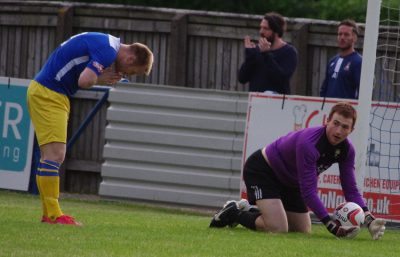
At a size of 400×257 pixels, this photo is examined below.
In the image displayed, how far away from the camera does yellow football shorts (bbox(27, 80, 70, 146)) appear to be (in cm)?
1159

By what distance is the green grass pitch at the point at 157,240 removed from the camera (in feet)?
31.4

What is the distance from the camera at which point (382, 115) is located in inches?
559

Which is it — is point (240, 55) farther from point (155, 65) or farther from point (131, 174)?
point (131, 174)

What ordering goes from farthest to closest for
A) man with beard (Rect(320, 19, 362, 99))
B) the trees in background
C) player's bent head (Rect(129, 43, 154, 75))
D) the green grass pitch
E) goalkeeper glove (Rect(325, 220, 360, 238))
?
the trees in background < man with beard (Rect(320, 19, 362, 99)) < player's bent head (Rect(129, 43, 154, 75)) < goalkeeper glove (Rect(325, 220, 360, 238)) < the green grass pitch

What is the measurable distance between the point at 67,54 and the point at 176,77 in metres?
6.60

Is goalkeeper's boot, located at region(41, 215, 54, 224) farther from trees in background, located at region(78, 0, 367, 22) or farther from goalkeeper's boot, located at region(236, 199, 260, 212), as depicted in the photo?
trees in background, located at region(78, 0, 367, 22)

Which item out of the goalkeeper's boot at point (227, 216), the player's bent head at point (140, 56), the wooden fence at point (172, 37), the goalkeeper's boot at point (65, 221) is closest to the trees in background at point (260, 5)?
the wooden fence at point (172, 37)

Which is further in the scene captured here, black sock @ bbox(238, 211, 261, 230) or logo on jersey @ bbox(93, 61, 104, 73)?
black sock @ bbox(238, 211, 261, 230)

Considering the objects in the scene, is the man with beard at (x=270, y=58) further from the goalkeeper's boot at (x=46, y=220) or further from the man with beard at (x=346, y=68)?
the goalkeeper's boot at (x=46, y=220)

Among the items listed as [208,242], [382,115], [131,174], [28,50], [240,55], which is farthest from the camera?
[28,50]

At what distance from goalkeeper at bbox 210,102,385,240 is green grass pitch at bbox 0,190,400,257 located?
0.53 ft

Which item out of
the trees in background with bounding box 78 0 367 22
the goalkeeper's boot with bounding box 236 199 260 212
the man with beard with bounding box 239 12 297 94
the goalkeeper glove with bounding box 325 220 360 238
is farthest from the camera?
the trees in background with bounding box 78 0 367 22

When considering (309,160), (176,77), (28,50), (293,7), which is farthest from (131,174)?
(293,7)

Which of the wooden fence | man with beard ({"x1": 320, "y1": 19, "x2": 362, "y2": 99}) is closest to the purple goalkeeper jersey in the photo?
man with beard ({"x1": 320, "y1": 19, "x2": 362, "y2": 99})
